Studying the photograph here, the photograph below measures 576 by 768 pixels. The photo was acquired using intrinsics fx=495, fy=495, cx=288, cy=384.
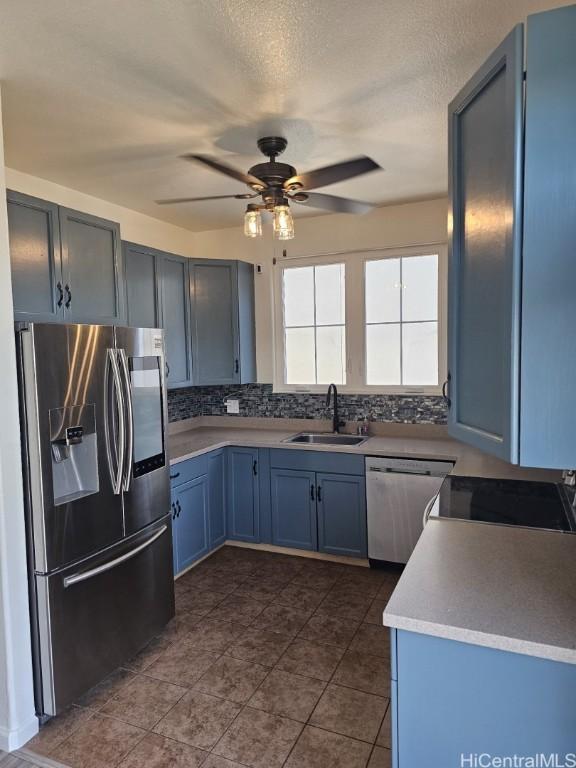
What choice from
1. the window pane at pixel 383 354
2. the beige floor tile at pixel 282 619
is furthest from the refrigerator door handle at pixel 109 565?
the window pane at pixel 383 354

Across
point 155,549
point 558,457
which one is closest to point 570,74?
point 558,457

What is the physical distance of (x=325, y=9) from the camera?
4.91ft

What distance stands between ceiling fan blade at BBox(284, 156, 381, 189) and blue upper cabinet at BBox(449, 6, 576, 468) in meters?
0.75

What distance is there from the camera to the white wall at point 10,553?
1.89m

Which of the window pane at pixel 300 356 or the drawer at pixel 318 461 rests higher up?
the window pane at pixel 300 356

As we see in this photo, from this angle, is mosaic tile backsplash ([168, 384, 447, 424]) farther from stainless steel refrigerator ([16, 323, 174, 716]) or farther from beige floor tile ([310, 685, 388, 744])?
beige floor tile ([310, 685, 388, 744])

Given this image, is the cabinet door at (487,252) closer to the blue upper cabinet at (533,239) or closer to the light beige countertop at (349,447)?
the blue upper cabinet at (533,239)

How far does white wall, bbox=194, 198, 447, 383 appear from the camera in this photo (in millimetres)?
3607

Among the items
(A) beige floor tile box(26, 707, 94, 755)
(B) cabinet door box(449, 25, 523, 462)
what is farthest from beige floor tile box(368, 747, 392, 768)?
(B) cabinet door box(449, 25, 523, 462)

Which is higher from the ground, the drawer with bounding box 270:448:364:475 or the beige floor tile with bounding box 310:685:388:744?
the drawer with bounding box 270:448:364:475

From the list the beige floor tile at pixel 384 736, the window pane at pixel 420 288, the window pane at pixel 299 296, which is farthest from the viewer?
the window pane at pixel 299 296

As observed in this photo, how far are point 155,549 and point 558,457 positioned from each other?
2110mm

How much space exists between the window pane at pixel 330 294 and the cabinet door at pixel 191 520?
1.58m

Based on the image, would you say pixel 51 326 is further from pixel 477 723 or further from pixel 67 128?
pixel 477 723
